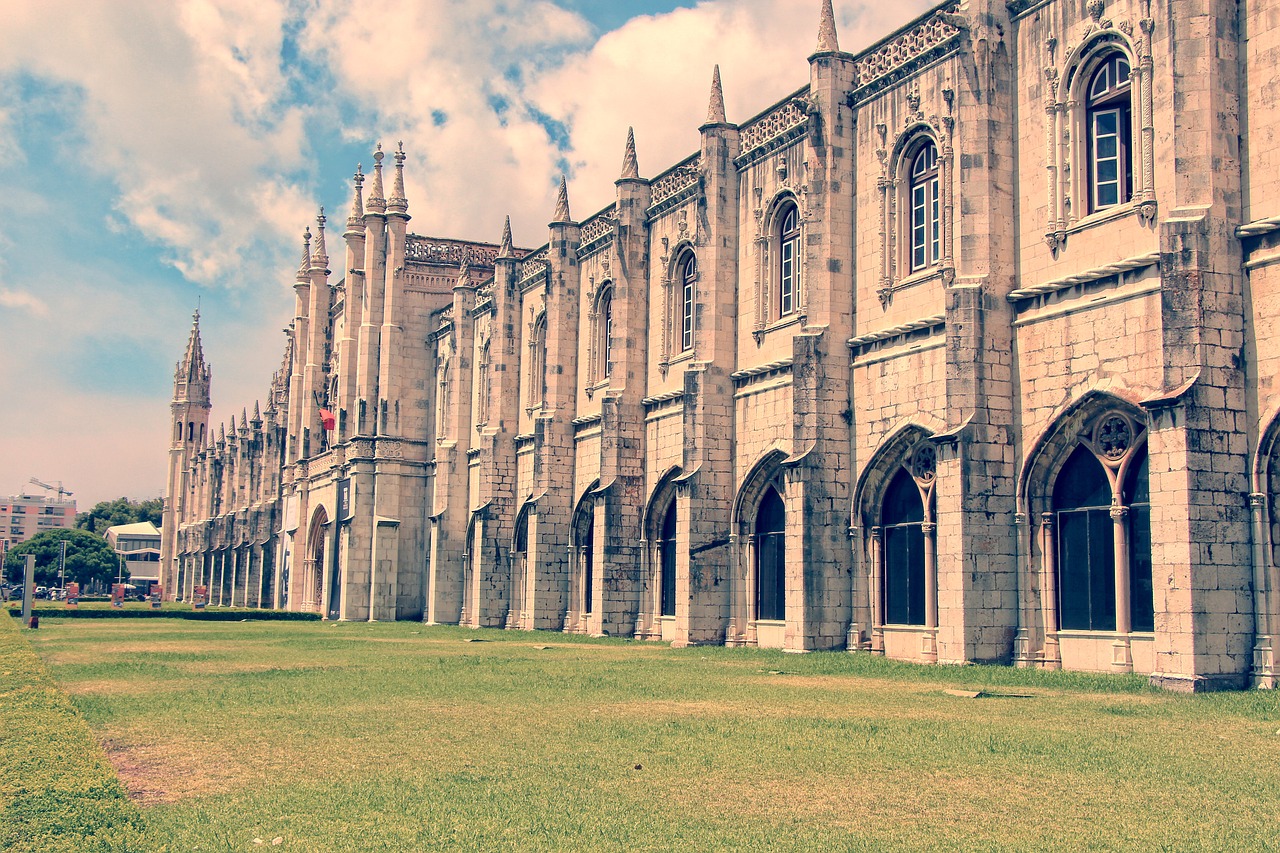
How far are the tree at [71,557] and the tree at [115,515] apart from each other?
184 ft

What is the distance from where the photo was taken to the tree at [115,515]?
182m

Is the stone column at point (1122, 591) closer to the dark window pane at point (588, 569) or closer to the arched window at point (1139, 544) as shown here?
the arched window at point (1139, 544)

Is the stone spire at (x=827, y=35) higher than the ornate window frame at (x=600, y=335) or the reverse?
higher

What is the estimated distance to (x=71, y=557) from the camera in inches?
4732

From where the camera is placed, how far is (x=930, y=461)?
914 inches

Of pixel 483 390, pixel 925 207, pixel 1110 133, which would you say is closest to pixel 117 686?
pixel 925 207

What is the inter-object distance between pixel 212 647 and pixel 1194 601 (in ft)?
68.9

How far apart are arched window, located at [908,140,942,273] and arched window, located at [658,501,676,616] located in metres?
11.2

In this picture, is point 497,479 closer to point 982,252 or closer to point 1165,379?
point 982,252

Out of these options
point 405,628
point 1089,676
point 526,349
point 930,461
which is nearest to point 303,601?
point 405,628

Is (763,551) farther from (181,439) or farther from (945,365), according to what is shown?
(181,439)

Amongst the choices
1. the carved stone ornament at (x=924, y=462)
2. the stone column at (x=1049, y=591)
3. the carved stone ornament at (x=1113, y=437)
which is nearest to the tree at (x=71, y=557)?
the carved stone ornament at (x=924, y=462)

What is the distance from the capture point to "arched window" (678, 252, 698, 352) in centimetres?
3253

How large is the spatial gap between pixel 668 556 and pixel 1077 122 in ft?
53.9
